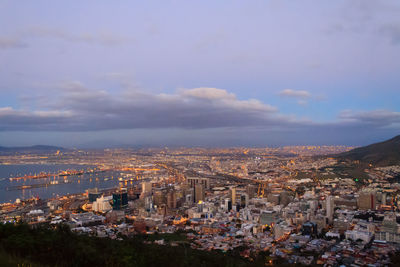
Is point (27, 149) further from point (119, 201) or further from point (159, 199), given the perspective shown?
point (159, 199)

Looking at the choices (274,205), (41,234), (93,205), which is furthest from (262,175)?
(41,234)

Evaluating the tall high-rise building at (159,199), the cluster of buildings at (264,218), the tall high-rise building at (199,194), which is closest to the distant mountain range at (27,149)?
the cluster of buildings at (264,218)

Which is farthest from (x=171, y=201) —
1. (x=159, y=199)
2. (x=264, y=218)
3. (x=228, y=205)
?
(x=264, y=218)

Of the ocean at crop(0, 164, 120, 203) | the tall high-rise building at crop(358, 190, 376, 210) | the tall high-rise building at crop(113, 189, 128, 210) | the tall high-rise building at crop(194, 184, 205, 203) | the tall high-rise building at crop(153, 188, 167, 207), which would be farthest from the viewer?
the ocean at crop(0, 164, 120, 203)

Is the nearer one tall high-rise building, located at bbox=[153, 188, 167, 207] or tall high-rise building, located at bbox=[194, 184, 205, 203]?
tall high-rise building, located at bbox=[153, 188, 167, 207]

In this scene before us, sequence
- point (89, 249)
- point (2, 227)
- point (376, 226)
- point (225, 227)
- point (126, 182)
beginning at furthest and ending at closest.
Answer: point (126, 182) → point (225, 227) → point (376, 226) → point (2, 227) → point (89, 249)

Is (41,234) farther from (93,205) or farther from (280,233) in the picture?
(93,205)

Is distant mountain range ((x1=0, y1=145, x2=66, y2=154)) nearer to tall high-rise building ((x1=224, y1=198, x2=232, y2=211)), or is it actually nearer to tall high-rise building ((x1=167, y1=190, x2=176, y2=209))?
tall high-rise building ((x1=167, y1=190, x2=176, y2=209))

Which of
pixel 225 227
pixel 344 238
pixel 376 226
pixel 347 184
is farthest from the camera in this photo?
pixel 347 184

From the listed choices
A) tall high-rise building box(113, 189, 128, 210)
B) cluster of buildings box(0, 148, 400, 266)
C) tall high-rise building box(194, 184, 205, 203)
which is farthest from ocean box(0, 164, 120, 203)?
tall high-rise building box(194, 184, 205, 203)

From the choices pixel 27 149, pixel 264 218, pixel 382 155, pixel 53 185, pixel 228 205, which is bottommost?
pixel 53 185

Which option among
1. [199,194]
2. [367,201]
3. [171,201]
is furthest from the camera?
[199,194]
